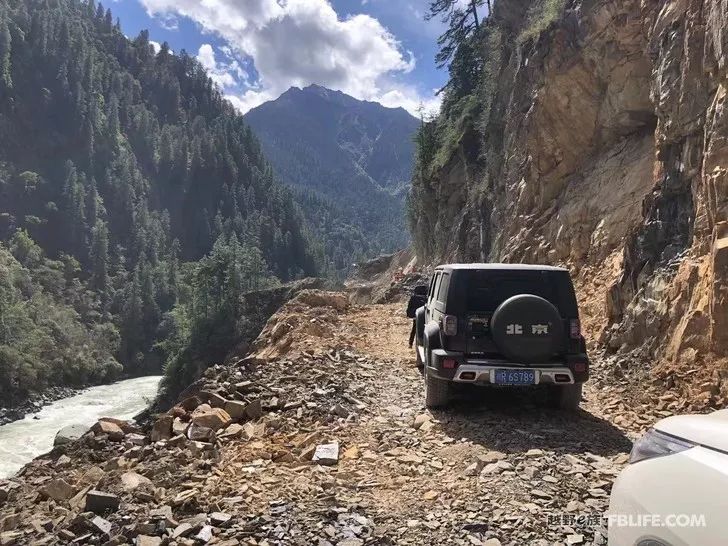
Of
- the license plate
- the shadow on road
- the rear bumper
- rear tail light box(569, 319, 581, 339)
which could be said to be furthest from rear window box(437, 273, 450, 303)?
rear tail light box(569, 319, 581, 339)

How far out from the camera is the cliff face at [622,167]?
705 cm

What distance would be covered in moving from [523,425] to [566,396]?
0.79 m

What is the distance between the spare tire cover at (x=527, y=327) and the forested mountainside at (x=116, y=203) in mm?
47572

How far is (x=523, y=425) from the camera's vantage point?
5.57 meters

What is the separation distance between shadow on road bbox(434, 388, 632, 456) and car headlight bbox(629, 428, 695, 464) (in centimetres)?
273

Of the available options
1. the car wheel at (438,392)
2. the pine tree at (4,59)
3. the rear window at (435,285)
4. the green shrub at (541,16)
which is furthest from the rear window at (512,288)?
the pine tree at (4,59)

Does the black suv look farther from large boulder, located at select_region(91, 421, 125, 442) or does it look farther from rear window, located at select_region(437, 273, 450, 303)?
Answer: large boulder, located at select_region(91, 421, 125, 442)

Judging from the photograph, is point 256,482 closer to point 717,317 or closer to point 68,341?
point 717,317

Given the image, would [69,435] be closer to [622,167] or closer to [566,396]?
[566,396]

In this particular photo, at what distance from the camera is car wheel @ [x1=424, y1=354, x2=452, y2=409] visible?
617 centimetres

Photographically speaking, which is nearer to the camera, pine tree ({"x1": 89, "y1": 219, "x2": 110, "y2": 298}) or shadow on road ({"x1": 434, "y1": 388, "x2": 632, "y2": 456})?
shadow on road ({"x1": 434, "y1": 388, "x2": 632, "y2": 456})

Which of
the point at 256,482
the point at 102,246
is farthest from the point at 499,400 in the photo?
the point at 102,246

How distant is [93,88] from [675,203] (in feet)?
459

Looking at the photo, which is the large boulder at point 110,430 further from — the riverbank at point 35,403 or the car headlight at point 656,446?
the riverbank at point 35,403
